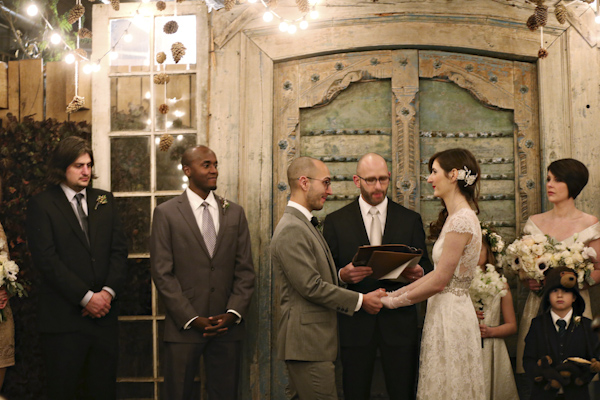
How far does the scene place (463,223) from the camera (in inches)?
134

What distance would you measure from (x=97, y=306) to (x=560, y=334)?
129 inches

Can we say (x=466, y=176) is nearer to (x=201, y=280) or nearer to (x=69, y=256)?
(x=201, y=280)

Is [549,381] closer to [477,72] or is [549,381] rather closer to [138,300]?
[477,72]

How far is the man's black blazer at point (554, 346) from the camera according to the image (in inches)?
149

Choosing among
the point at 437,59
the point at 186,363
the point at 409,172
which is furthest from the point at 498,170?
the point at 186,363

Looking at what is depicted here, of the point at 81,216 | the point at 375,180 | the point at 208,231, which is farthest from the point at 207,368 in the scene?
the point at 375,180

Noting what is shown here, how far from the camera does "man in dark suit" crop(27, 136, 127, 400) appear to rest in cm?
423

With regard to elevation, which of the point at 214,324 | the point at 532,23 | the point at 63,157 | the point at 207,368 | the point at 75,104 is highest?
the point at 532,23

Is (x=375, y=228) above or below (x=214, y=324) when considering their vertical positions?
above

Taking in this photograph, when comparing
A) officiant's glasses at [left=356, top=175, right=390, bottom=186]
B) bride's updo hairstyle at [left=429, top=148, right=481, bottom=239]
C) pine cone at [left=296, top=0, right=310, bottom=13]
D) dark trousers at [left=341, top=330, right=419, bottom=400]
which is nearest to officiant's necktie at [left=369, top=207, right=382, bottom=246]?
officiant's glasses at [left=356, top=175, right=390, bottom=186]

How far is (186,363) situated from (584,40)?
4310 millimetres

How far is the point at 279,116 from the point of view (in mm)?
5285

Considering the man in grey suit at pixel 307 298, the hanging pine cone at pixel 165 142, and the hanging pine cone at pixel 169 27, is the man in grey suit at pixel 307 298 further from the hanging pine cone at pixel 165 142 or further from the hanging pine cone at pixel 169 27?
the hanging pine cone at pixel 169 27

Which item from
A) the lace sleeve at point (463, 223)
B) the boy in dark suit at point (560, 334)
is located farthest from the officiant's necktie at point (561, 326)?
the lace sleeve at point (463, 223)
